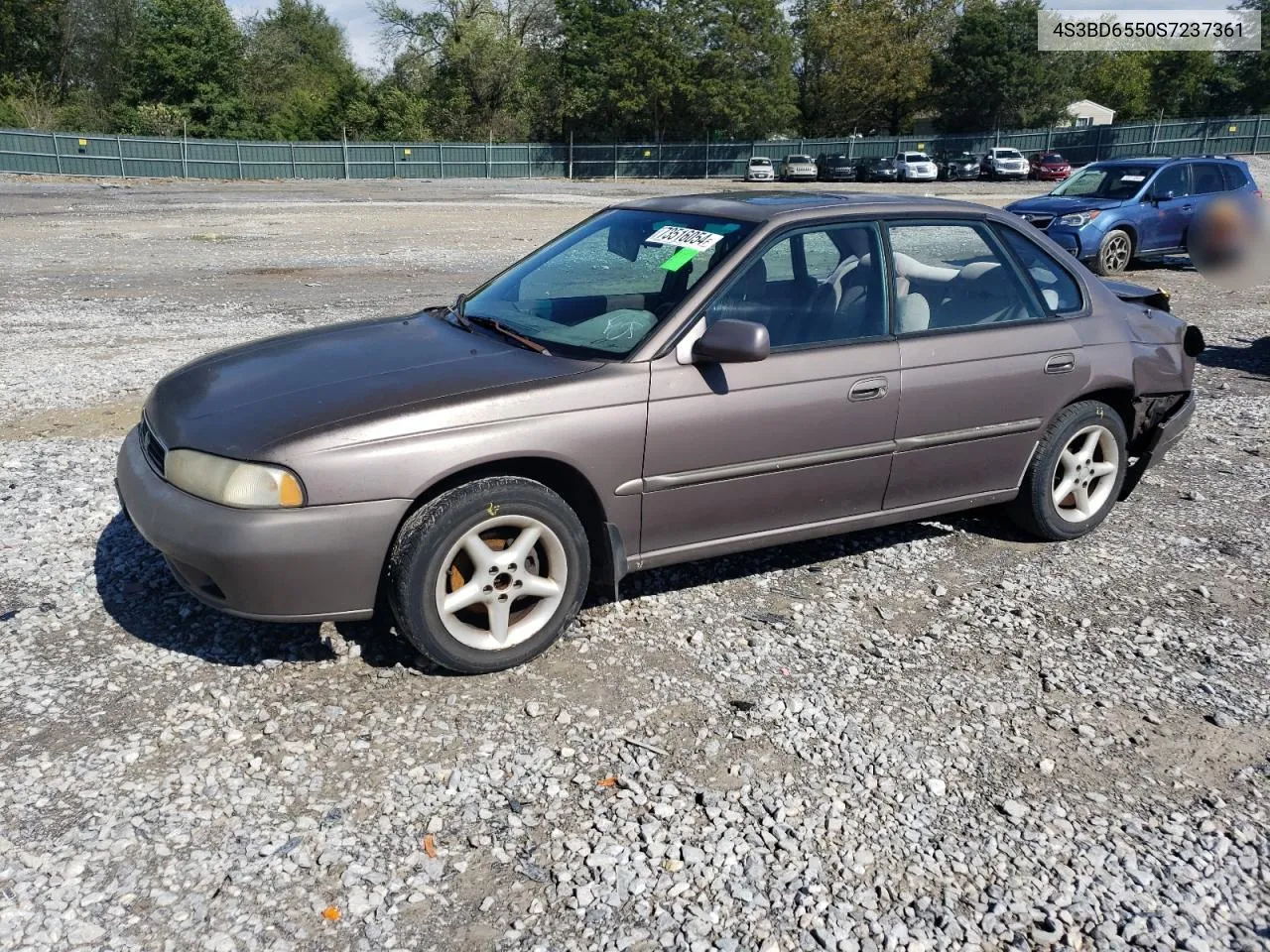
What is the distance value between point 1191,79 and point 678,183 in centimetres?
4465

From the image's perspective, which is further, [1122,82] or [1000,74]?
[1122,82]

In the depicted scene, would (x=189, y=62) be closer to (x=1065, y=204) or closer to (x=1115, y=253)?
(x=1065, y=204)

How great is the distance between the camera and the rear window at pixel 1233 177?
14867 millimetres

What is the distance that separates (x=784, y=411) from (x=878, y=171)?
46.6 metres

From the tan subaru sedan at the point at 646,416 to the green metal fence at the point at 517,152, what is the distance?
4588 centimetres

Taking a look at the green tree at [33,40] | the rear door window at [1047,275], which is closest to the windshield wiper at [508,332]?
the rear door window at [1047,275]

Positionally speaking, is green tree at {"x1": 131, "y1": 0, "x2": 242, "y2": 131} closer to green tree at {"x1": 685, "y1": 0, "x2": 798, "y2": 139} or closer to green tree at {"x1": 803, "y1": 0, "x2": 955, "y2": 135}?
green tree at {"x1": 685, "y1": 0, "x2": 798, "y2": 139}

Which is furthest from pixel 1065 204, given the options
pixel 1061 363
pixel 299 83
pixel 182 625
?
pixel 299 83

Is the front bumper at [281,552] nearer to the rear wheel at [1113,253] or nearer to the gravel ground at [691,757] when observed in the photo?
the gravel ground at [691,757]

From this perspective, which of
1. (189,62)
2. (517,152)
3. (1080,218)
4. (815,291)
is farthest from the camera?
(189,62)

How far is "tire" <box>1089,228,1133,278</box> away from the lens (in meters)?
14.3

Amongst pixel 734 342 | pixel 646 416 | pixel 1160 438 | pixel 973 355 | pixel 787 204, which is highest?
pixel 787 204

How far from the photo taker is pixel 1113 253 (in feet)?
47.4

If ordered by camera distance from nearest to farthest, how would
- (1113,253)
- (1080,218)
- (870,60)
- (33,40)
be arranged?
(1080,218), (1113,253), (33,40), (870,60)
